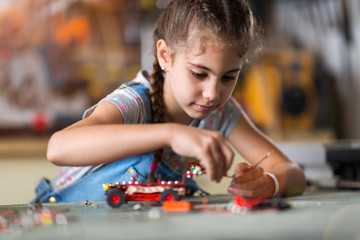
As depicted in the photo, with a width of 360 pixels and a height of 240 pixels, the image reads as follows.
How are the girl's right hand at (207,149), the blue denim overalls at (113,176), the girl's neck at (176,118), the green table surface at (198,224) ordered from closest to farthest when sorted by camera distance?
the green table surface at (198,224) < the girl's right hand at (207,149) < the blue denim overalls at (113,176) < the girl's neck at (176,118)

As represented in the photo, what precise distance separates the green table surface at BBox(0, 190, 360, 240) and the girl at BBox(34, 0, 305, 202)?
85 millimetres

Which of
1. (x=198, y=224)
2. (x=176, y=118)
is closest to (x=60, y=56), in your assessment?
(x=176, y=118)

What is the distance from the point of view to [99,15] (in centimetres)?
248

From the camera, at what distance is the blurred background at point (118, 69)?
2.36m

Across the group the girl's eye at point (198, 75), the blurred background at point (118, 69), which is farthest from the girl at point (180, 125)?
the blurred background at point (118, 69)

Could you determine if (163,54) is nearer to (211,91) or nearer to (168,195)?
(211,91)

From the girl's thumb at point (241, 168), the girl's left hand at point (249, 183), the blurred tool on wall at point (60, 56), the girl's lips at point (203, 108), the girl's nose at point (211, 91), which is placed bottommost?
the girl's left hand at point (249, 183)

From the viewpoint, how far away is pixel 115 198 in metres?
0.70

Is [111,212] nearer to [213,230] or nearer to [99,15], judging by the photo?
[213,230]

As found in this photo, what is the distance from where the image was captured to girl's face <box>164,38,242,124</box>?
85 centimetres

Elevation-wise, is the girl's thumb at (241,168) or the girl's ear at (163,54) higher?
A: the girl's ear at (163,54)

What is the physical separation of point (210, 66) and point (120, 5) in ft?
5.83

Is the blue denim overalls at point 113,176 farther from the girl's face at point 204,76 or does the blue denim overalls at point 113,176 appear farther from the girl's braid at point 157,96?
the girl's face at point 204,76

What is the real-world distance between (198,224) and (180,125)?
0.58 feet
